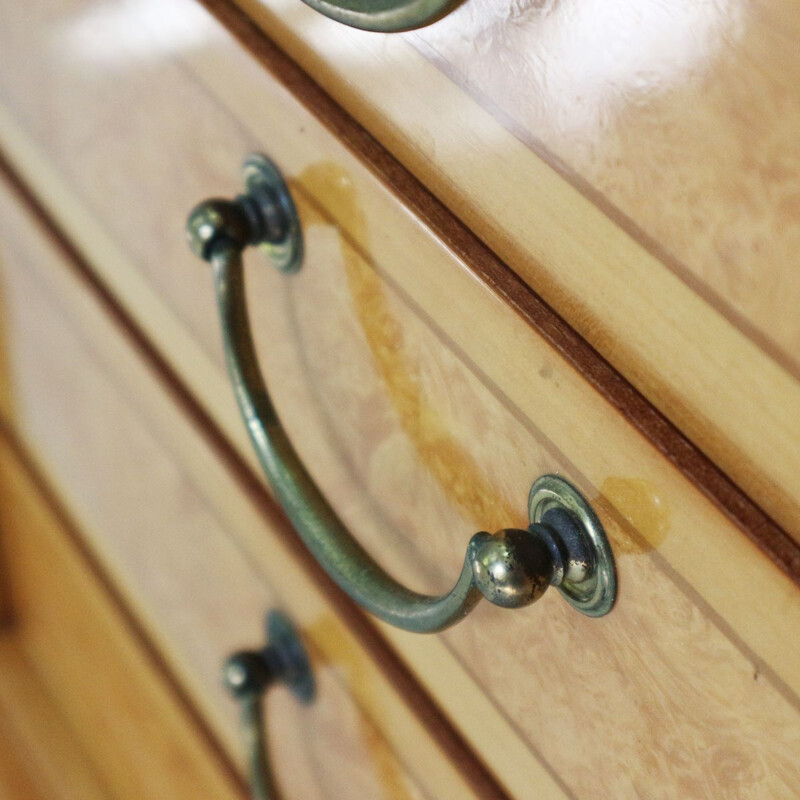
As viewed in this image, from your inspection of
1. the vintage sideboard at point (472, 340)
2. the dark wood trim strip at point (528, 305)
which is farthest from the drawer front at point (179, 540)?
the dark wood trim strip at point (528, 305)

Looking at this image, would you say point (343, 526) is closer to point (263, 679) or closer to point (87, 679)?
point (263, 679)

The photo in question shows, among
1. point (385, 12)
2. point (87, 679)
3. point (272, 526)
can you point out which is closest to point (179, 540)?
point (272, 526)

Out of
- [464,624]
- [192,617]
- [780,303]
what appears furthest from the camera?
[192,617]

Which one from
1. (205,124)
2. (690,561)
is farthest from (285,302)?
(690,561)

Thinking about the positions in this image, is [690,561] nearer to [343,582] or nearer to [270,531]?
[343,582]

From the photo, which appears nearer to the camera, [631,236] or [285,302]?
[631,236]

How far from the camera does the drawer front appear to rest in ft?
1.22

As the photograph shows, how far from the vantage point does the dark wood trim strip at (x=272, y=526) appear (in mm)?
319

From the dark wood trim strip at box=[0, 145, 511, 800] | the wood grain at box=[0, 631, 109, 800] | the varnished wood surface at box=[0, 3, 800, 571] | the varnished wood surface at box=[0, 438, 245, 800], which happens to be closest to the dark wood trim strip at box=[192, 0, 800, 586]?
the varnished wood surface at box=[0, 3, 800, 571]

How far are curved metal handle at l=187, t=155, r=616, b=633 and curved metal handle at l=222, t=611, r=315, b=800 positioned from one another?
123 millimetres

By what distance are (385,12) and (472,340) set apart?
79mm

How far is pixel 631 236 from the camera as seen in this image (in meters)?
0.20

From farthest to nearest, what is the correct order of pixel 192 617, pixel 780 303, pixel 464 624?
pixel 192 617
pixel 464 624
pixel 780 303

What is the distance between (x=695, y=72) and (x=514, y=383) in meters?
0.08
